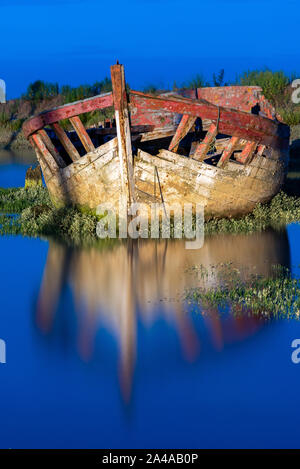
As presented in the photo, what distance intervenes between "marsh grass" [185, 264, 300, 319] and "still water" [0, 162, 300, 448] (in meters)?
0.18

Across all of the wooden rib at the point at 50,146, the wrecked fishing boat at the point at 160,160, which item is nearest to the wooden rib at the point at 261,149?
the wrecked fishing boat at the point at 160,160

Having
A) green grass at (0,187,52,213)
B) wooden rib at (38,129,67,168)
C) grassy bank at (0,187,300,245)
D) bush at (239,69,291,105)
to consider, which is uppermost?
bush at (239,69,291,105)

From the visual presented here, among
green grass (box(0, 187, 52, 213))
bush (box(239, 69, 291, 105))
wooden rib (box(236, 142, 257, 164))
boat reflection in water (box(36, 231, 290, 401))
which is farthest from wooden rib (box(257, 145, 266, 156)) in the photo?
bush (box(239, 69, 291, 105))

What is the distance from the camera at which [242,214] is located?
12.7 metres

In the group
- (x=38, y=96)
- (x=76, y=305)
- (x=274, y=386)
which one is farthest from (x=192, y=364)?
(x=38, y=96)

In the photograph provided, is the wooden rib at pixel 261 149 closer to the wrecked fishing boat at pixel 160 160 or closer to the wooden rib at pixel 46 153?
the wrecked fishing boat at pixel 160 160

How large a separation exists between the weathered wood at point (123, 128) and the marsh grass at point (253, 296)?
246 cm

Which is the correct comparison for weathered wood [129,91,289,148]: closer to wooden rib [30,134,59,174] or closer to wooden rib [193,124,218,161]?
wooden rib [193,124,218,161]

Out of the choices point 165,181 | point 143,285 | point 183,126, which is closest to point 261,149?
point 183,126

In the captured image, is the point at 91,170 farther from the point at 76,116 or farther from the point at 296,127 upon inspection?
the point at 296,127

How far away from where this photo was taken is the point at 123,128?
11062mm

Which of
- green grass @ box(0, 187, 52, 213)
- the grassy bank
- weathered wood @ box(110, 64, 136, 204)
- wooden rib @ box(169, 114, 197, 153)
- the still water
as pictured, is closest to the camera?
the still water

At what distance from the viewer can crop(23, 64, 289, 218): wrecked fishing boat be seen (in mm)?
11164

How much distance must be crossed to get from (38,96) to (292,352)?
28.7m
